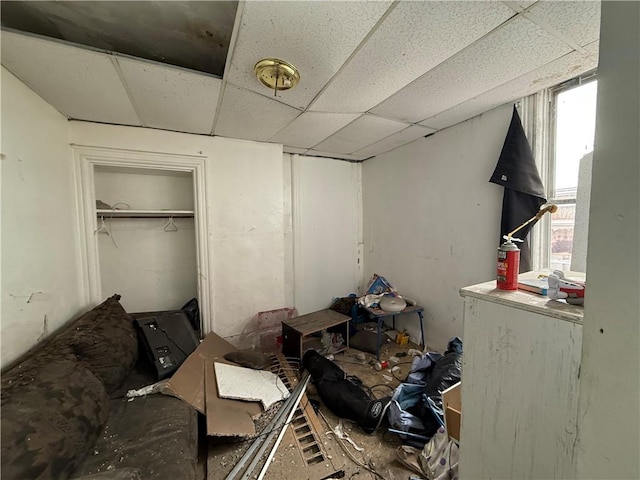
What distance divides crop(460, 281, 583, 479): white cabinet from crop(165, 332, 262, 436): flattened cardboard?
127cm

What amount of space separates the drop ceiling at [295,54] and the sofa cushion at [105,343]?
1.50 m

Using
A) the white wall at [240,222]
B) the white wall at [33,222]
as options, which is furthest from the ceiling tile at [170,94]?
the white wall at [33,222]

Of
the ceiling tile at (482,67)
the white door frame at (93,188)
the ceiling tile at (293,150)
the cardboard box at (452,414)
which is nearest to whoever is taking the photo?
the ceiling tile at (482,67)

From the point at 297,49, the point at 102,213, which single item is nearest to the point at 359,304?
the point at 297,49

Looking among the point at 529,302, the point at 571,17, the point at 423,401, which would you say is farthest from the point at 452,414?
the point at 571,17

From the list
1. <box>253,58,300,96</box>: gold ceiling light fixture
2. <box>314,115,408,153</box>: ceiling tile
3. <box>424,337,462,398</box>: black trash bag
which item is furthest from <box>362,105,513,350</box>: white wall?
<box>253,58,300,96</box>: gold ceiling light fixture

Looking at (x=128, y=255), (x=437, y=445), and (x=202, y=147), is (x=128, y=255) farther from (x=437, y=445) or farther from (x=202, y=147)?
(x=437, y=445)

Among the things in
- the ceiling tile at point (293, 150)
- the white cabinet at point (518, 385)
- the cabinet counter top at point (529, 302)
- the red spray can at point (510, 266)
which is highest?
the ceiling tile at point (293, 150)

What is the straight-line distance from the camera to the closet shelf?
2.22m

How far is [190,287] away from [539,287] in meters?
2.91

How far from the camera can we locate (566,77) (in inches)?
61.3

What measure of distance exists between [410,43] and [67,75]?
192 cm

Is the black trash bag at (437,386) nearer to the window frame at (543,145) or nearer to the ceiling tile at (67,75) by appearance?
the window frame at (543,145)

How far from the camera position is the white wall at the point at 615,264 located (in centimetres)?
44
